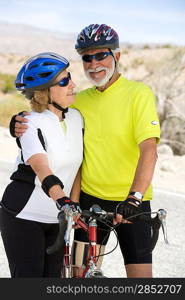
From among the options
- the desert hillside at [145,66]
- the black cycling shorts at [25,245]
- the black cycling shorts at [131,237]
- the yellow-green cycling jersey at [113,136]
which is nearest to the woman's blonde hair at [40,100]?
the yellow-green cycling jersey at [113,136]

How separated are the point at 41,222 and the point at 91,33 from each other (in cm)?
119

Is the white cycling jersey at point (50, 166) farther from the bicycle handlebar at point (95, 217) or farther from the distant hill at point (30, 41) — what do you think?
the distant hill at point (30, 41)

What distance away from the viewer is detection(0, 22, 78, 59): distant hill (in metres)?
133

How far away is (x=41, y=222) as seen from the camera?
12.7 feet

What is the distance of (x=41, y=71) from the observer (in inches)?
151

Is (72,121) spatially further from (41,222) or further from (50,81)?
(41,222)

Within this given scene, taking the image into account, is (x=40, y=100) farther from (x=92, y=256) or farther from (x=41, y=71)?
(x=92, y=256)

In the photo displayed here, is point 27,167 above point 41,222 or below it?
above

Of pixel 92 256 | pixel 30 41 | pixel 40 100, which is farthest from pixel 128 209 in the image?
pixel 30 41

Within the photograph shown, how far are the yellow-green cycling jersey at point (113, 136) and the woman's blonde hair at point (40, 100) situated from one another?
0.35m

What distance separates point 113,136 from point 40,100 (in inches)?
19.5

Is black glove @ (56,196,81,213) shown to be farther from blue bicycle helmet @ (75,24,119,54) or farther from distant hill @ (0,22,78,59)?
distant hill @ (0,22,78,59)

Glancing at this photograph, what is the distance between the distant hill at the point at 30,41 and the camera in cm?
13325

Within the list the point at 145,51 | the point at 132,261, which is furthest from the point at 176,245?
the point at 145,51
